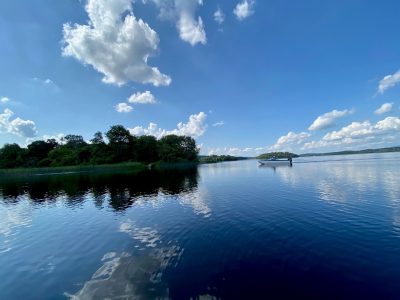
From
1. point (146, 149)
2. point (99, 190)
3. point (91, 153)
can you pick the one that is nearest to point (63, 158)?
point (91, 153)

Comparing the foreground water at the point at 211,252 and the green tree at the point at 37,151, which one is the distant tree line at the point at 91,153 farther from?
the foreground water at the point at 211,252

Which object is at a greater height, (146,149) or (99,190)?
(146,149)

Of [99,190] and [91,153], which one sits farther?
[91,153]

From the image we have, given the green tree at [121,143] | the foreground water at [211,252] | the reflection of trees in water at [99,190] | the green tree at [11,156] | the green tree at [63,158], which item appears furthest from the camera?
the green tree at [121,143]

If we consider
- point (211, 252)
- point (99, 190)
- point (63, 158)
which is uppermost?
point (63, 158)

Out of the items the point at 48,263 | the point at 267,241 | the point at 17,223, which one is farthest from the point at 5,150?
the point at 267,241

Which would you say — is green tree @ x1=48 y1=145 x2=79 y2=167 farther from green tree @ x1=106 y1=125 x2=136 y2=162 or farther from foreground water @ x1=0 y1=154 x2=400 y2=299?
foreground water @ x1=0 y1=154 x2=400 y2=299

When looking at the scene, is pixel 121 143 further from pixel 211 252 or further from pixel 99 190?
pixel 211 252

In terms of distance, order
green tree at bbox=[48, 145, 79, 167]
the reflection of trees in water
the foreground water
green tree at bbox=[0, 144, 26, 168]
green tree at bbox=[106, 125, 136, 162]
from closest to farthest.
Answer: the foreground water → the reflection of trees in water → green tree at bbox=[48, 145, 79, 167] → green tree at bbox=[0, 144, 26, 168] → green tree at bbox=[106, 125, 136, 162]

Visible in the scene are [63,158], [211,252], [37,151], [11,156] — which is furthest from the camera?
[37,151]

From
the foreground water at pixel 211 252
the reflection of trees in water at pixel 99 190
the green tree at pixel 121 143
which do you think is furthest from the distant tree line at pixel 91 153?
the foreground water at pixel 211 252

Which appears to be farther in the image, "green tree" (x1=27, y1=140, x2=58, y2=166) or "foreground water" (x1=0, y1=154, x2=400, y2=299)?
"green tree" (x1=27, y1=140, x2=58, y2=166)

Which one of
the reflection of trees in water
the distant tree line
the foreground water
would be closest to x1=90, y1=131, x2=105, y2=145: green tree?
the distant tree line

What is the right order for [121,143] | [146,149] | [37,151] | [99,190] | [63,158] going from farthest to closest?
[146,149], [37,151], [121,143], [63,158], [99,190]
